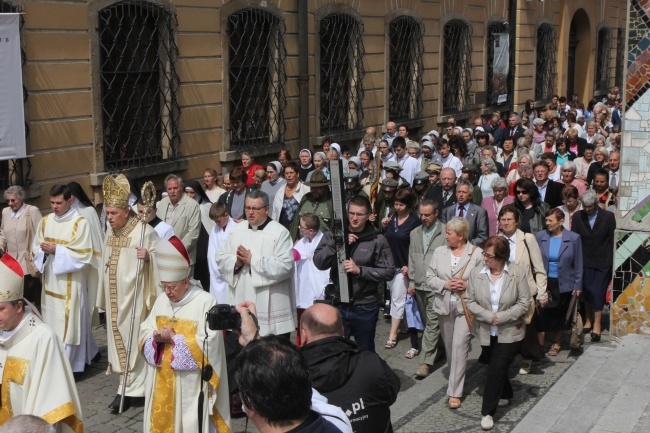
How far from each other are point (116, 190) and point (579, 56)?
2857cm

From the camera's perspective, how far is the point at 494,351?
778 centimetres

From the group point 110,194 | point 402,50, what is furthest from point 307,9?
point 110,194

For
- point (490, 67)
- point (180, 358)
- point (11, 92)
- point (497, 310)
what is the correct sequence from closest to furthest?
point (180, 358), point (497, 310), point (11, 92), point (490, 67)

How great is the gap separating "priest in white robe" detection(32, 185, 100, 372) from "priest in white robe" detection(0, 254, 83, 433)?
11.2ft

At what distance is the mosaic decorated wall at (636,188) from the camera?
9.37 meters

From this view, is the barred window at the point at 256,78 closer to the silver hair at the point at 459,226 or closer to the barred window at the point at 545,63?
the silver hair at the point at 459,226

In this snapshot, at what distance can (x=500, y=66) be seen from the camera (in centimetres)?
2600

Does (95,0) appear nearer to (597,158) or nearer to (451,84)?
(597,158)

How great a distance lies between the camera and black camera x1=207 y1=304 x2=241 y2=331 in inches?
203

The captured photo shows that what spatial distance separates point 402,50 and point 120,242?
13887 mm

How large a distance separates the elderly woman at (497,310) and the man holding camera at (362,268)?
0.78 m

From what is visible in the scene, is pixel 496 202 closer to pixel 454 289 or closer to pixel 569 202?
pixel 569 202

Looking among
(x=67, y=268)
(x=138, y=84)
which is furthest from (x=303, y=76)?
(x=67, y=268)

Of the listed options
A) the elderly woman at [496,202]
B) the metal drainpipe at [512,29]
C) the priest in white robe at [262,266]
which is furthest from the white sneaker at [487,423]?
the metal drainpipe at [512,29]
